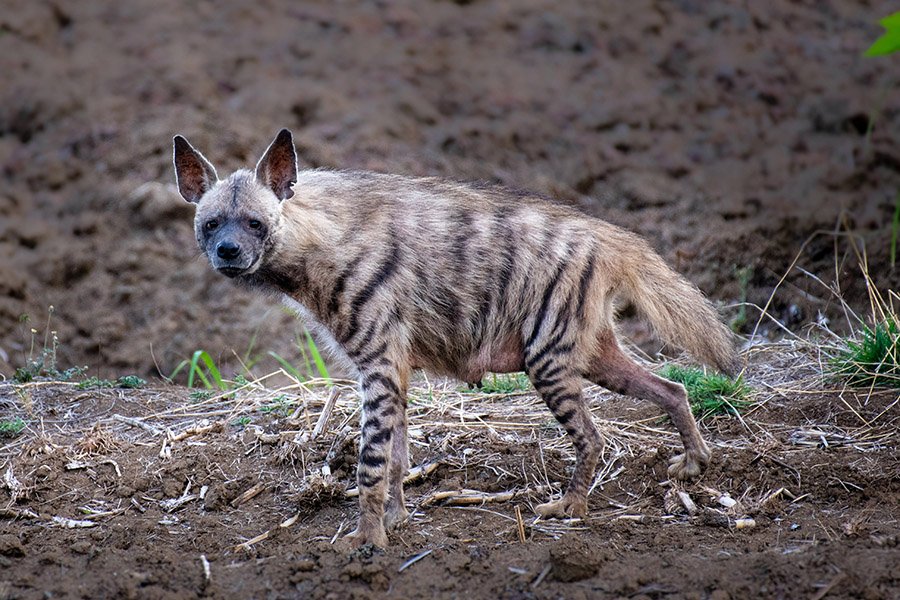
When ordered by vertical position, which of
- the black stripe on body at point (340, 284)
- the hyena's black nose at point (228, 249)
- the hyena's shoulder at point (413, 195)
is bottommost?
the black stripe on body at point (340, 284)

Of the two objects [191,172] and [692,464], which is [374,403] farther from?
[692,464]

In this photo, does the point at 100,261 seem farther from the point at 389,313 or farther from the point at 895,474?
the point at 895,474

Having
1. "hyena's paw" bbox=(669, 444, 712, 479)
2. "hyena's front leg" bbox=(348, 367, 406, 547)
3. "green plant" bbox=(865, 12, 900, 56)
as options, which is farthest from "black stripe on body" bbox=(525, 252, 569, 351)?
"green plant" bbox=(865, 12, 900, 56)

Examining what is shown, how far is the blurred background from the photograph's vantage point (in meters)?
7.56

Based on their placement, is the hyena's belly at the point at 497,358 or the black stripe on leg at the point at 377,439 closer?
the black stripe on leg at the point at 377,439

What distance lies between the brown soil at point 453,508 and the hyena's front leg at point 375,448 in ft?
0.44

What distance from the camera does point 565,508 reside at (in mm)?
4691

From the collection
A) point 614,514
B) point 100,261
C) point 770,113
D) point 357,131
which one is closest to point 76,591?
point 614,514

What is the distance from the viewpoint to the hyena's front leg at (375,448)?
14.6 ft

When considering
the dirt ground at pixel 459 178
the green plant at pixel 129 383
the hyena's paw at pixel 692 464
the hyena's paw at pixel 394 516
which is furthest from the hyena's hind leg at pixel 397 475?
the green plant at pixel 129 383

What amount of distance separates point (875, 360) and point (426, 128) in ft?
A: 14.7

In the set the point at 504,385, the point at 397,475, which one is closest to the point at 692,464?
the point at 397,475

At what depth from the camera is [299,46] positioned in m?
9.22

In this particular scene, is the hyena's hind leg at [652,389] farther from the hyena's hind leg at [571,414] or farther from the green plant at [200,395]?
the green plant at [200,395]
